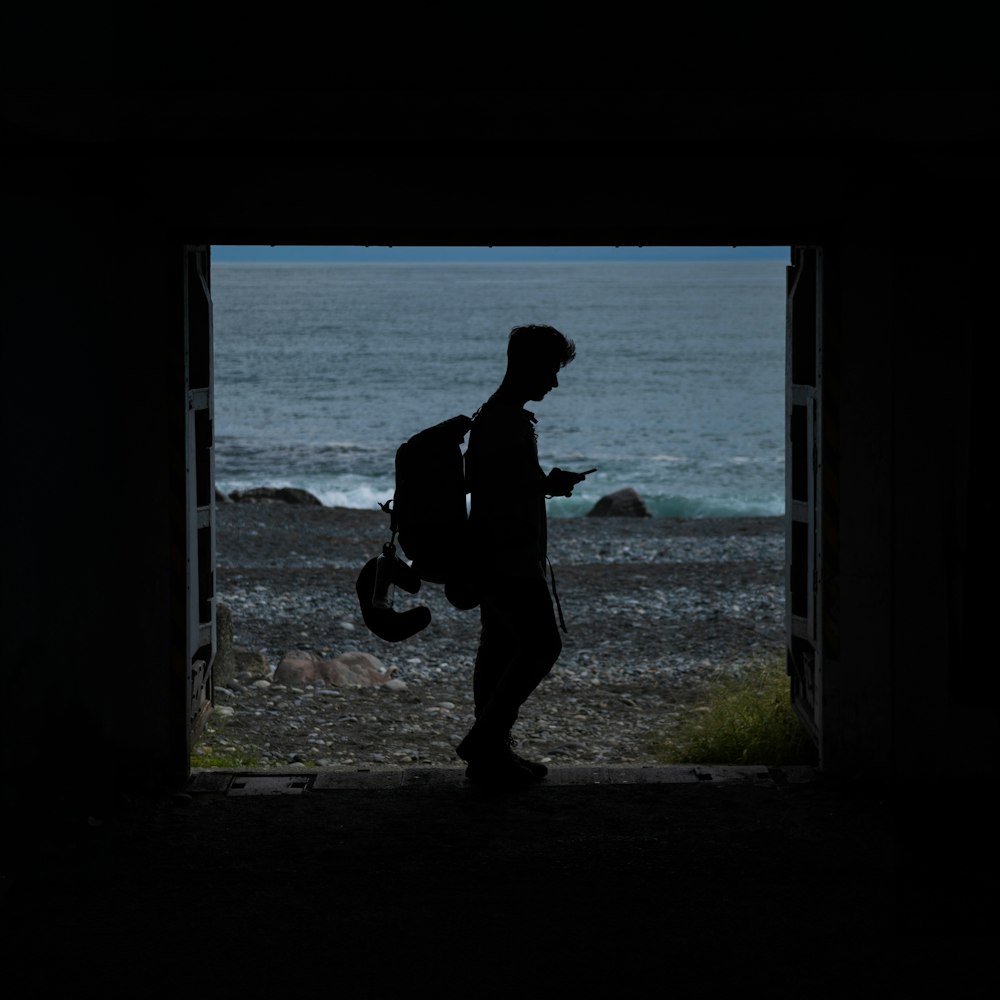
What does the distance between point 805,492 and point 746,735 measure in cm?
141

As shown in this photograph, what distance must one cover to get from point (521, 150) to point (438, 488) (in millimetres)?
1442

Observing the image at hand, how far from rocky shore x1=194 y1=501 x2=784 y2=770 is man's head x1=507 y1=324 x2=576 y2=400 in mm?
2695

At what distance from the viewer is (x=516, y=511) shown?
630cm

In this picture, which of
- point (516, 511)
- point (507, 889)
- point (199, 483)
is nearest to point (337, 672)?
point (199, 483)

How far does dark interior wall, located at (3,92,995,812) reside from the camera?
6.22 metres

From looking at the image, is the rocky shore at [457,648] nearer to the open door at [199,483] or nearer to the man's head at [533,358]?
the open door at [199,483]

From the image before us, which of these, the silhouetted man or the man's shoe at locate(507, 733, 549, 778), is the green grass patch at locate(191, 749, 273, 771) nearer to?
the man's shoe at locate(507, 733, 549, 778)

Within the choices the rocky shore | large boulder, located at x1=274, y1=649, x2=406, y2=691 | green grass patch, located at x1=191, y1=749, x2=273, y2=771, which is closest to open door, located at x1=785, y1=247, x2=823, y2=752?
the rocky shore

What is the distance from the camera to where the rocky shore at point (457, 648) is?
890 cm

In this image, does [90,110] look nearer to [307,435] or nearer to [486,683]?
[486,683]

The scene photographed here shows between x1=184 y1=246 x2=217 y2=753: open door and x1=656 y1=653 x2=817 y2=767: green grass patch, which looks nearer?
x1=184 y1=246 x2=217 y2=753: open door

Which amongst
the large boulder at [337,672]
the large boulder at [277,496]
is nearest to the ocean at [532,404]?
the large boulder at [277,496]

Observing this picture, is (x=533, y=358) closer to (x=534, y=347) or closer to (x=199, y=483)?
(x=534, y=347)

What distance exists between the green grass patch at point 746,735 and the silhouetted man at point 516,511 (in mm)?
1808
